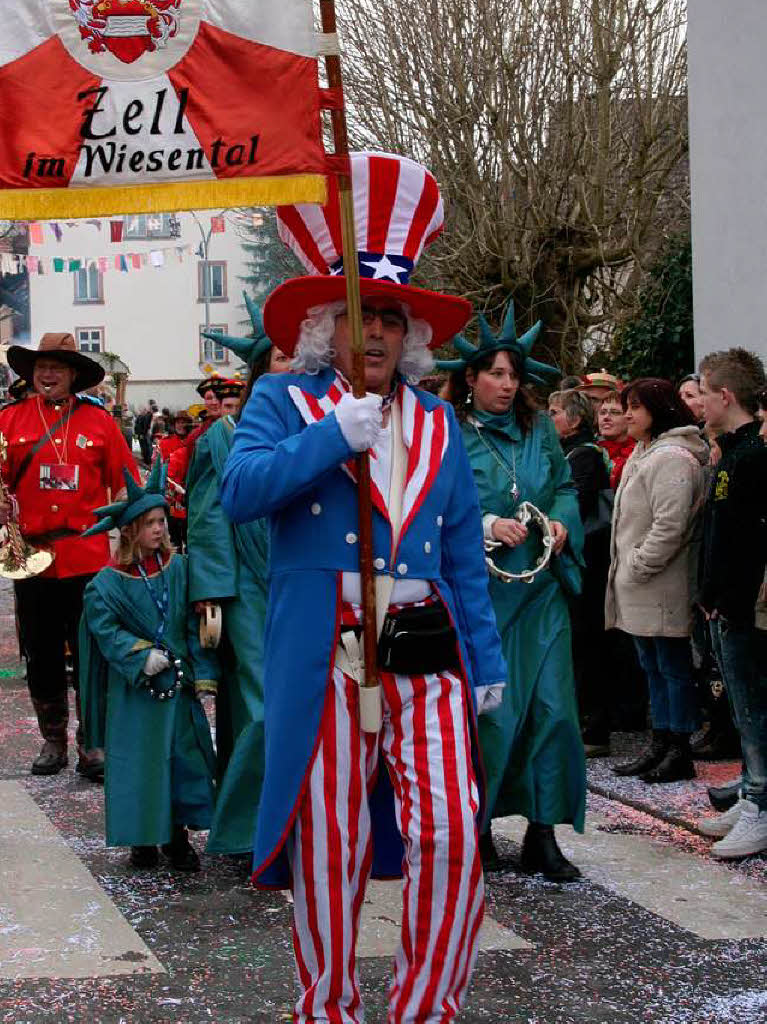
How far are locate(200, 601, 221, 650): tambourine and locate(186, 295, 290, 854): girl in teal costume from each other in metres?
0.04

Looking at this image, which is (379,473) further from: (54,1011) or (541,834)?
(541,834)

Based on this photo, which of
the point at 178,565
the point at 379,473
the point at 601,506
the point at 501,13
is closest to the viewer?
the point at 379,473

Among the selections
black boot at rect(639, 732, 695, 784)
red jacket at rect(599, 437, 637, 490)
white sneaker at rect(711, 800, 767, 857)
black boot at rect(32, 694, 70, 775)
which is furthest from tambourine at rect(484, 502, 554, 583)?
red jacket at rect(599, 437, 637, 490)

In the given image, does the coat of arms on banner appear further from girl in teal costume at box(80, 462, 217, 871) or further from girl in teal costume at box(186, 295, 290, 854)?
girl in teal costume at box(80, 462, 217, 871)

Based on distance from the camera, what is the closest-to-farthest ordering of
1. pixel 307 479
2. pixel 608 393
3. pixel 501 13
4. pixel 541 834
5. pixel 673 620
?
pixel 307 479, pixel 541 834, pixel 673 620, pixel 608 393, pixel 501 13

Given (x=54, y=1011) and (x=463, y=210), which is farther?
(x=463, y=210)

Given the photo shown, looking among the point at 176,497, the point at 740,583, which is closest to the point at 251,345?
the point at 740,583

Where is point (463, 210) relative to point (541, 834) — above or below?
above

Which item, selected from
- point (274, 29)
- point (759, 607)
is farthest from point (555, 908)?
point (274, 29)

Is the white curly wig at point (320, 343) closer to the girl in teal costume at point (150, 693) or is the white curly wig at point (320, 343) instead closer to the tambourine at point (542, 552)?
the tambourine at point (542, 552)

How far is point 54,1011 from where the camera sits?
4203 millimetres

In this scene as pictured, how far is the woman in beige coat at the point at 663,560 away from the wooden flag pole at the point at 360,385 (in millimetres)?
3793

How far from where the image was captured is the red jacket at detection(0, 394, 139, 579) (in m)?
7.67

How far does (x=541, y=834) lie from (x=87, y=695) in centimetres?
192
